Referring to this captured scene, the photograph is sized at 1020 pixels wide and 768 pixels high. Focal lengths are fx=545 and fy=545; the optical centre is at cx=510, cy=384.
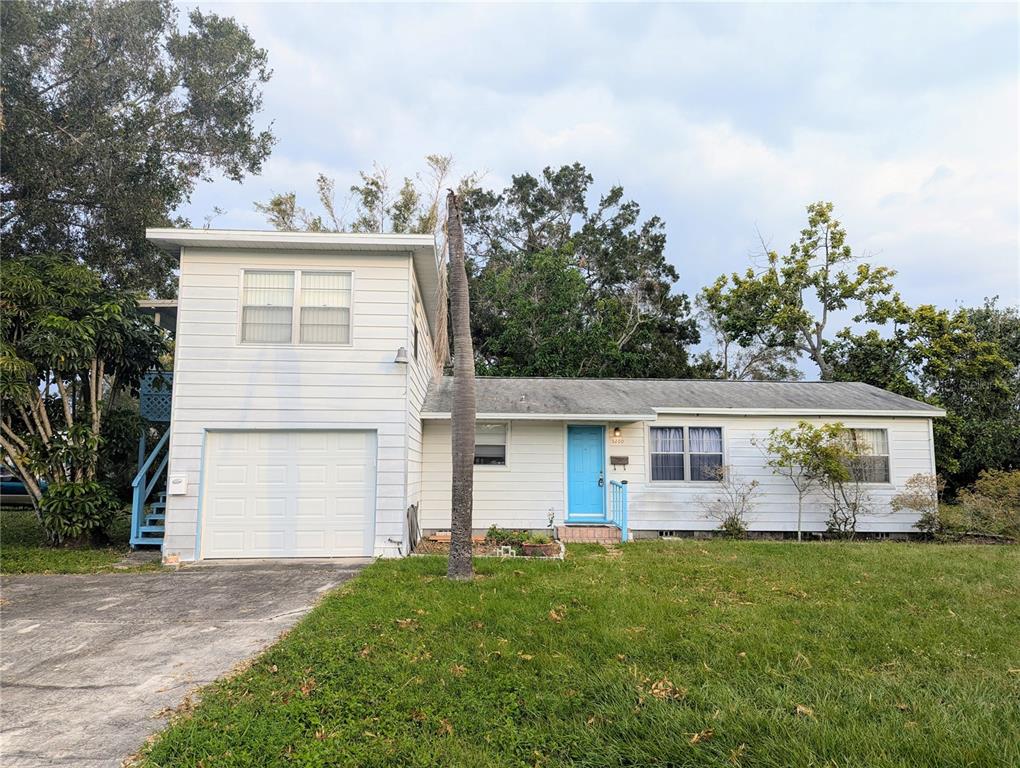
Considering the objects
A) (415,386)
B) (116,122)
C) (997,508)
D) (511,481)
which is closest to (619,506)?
(511,481)

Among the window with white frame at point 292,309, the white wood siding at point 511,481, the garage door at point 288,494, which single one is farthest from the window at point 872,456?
the window with white frame at point 292,309

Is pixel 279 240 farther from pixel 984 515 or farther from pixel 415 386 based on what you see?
pixel 984 515

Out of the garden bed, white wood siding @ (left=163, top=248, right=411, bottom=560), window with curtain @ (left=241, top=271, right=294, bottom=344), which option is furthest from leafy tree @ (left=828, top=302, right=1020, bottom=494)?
window with curtain @ (left=241, top=271, right=294, bottom=344)

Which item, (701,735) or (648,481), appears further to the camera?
(648,481)

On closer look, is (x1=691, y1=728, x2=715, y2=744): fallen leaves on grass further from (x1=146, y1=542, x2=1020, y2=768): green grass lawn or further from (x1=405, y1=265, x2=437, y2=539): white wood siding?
(x1=405, y1=265, x2=437, y2=539): white wood siding

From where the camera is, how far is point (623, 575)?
22.3 ft

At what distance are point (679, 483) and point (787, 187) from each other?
14163mm

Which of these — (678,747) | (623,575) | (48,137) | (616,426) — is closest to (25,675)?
(678,747)

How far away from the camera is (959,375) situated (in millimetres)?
16812

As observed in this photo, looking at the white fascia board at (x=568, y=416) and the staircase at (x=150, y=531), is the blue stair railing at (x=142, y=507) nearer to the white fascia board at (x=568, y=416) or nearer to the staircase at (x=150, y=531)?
the staircase at (x=150, y=531)

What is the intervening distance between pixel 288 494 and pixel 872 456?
1146cm

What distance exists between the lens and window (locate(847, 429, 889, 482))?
37.3 ft

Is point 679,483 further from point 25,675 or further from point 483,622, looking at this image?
point 25,675

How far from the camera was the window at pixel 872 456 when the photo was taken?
11.4 meters
